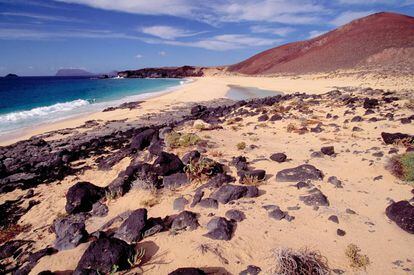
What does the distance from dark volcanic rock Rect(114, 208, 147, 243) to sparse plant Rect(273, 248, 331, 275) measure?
221cm

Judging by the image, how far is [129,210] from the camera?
18.8ft

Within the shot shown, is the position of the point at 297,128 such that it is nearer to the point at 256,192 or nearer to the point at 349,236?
the point at 256,192

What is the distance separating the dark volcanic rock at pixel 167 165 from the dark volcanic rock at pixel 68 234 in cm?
207

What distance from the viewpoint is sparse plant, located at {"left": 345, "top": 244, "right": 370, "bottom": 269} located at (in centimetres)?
381

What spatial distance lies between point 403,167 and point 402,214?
184 cm

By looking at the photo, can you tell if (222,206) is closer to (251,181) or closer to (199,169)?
(251,181)

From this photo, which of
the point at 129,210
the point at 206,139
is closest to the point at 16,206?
the point at 129,210

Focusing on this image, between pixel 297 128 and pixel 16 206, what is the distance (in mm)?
8776

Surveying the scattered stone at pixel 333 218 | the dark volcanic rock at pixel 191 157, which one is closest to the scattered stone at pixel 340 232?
the scattered stone at pixel 333 218

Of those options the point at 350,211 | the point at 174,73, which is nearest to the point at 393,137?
the point at 350,211

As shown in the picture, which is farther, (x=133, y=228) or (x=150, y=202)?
(x=150, y=202)

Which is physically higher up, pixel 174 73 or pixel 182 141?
pixel 182 141

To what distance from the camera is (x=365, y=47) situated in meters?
43.7

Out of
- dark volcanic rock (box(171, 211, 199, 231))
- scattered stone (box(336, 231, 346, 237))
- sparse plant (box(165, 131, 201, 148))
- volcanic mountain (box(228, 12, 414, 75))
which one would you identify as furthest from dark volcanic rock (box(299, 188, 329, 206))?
volcanic mountain (box(228, 12, 414, 75))
